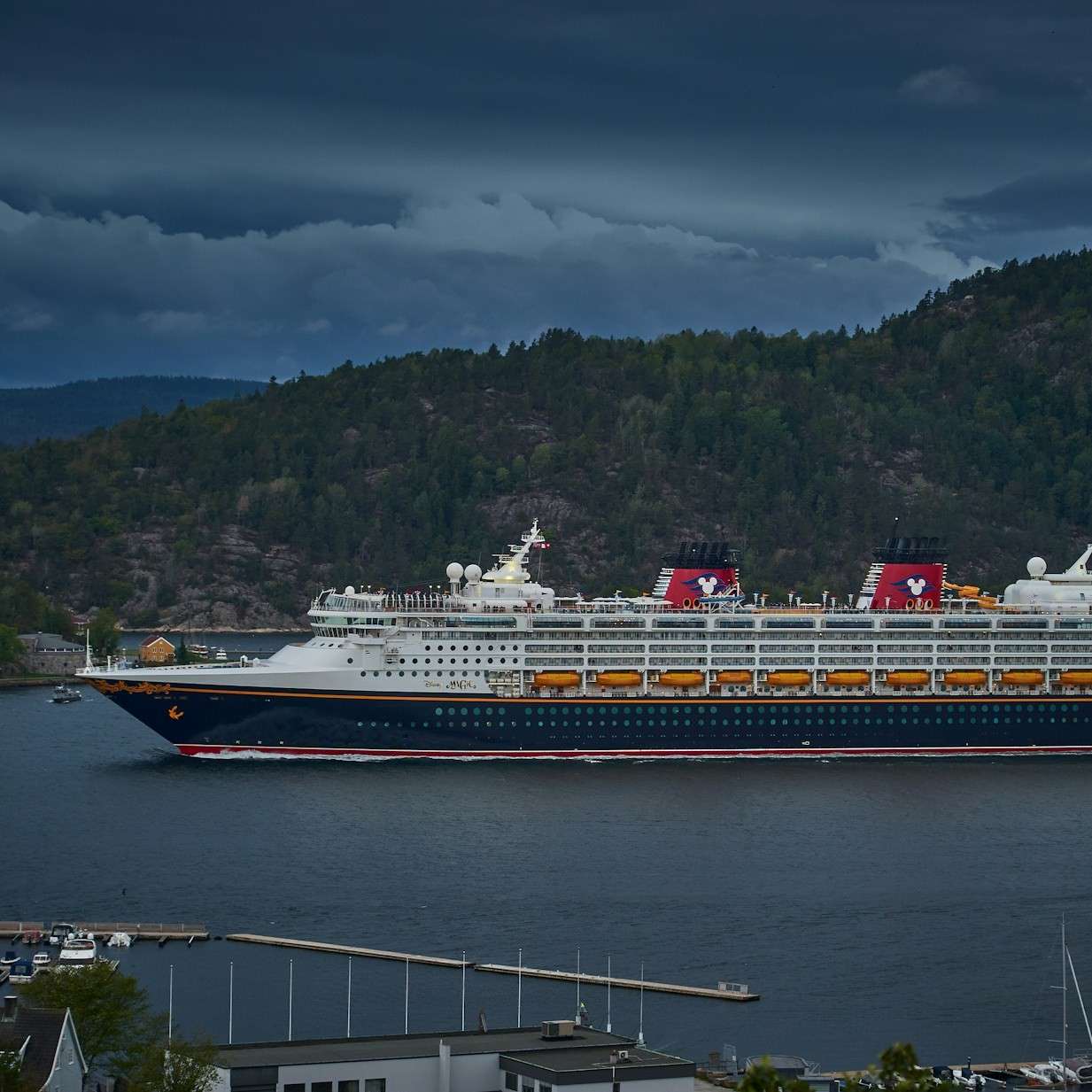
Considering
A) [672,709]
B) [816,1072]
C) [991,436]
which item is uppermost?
[991,436]

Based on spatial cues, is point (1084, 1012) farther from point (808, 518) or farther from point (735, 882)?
point (808, 518)

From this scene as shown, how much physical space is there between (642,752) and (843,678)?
7705 mm

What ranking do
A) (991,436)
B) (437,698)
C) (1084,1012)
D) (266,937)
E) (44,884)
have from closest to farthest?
(1084,1012), (266,937), (44,884), (437,698), (991,436)

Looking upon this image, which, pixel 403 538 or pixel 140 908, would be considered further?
pixel 403 538

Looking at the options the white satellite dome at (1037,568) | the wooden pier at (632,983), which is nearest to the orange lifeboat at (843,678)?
the white satellite dome at (1037,568)

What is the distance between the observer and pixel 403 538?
189m

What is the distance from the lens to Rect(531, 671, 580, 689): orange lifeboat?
77.0 m

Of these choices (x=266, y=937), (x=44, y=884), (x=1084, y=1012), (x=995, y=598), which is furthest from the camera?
(x=995, y=598)

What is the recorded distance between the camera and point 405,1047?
35.6m

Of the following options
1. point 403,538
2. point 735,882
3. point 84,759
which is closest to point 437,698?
point 84,759

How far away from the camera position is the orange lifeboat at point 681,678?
78.2 metres

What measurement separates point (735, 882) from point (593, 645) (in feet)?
71.2

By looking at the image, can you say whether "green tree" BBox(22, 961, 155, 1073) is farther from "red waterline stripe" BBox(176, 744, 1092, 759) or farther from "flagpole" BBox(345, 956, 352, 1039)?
"red waterline stripe" BBox(176, 744, 1092, 759)

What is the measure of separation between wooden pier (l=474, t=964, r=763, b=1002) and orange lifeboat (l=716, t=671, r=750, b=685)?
102 feet
